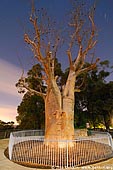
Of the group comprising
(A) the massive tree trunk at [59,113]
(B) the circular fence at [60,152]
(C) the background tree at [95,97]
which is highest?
(C) the background tree at [95,97]

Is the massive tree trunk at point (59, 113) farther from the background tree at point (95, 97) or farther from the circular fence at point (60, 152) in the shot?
the background tree at point (95, 97)

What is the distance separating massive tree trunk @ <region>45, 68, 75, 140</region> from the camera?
33.6 feet

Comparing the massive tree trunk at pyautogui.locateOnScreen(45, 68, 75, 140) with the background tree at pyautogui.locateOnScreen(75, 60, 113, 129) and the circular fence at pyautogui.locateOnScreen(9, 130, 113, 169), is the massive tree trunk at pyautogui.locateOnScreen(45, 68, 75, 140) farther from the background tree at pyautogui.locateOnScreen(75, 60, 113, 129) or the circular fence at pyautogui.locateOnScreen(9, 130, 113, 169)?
the background tree at pyautogui.locateOnScreen(75, 60, 113, 129)

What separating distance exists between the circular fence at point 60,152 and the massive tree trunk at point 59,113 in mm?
836

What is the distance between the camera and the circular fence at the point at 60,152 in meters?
7.85

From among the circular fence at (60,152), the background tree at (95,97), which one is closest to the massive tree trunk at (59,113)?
the circular fence at (60,152)

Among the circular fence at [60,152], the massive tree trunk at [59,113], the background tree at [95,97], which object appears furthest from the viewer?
the background tree at [95,97]

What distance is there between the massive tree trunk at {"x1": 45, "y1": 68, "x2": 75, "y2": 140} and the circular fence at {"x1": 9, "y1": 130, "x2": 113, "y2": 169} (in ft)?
2.74

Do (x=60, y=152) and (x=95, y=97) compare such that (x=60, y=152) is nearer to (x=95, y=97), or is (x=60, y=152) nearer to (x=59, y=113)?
(x=59, y=113)

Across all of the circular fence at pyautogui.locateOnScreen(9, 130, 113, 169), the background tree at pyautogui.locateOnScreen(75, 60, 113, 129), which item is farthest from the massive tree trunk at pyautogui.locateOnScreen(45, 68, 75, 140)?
the background tree at pyautogui.locateOnScreen(75, 60, 113, 129)

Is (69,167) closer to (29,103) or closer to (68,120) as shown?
(68,120)

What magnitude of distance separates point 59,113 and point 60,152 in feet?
7.73

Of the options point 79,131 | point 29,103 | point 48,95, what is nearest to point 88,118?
point 29,103

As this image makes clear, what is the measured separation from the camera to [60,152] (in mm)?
8359
